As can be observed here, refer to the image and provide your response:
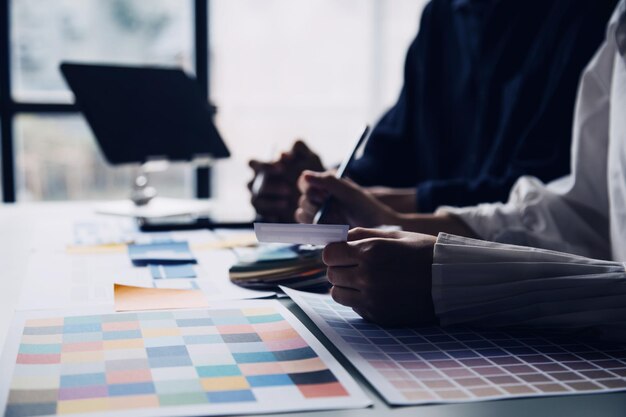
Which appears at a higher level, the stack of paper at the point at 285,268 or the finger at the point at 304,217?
the finger at the point at 304,217

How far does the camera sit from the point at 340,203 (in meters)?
1.16

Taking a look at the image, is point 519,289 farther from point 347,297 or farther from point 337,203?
point 337,203

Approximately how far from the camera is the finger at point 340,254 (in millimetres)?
692

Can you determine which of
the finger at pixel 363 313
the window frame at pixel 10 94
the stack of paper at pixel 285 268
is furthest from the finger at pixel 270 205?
the window frame at pixel 10 94

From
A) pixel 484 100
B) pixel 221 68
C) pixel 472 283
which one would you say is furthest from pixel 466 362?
pixel 221 68

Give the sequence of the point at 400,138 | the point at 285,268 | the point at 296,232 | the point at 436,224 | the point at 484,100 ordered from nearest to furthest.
A: 1. the point at 296,232
2. the point at 285,268
3. the point at 436,224
4. the point at 484,100
5. the point at 400,138

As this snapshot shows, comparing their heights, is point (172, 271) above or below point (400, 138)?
below

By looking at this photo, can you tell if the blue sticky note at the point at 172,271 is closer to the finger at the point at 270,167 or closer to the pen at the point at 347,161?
the pen at the point at 347,161

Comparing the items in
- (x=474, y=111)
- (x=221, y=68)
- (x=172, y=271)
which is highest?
(x=221, y=68)

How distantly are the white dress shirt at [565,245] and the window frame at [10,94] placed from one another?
2.09 meters

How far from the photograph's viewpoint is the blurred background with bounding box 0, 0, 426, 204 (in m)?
3.22

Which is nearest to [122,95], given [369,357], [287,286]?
[287,286]

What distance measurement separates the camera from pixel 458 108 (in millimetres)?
1737

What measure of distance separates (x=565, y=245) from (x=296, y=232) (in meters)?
0.53
